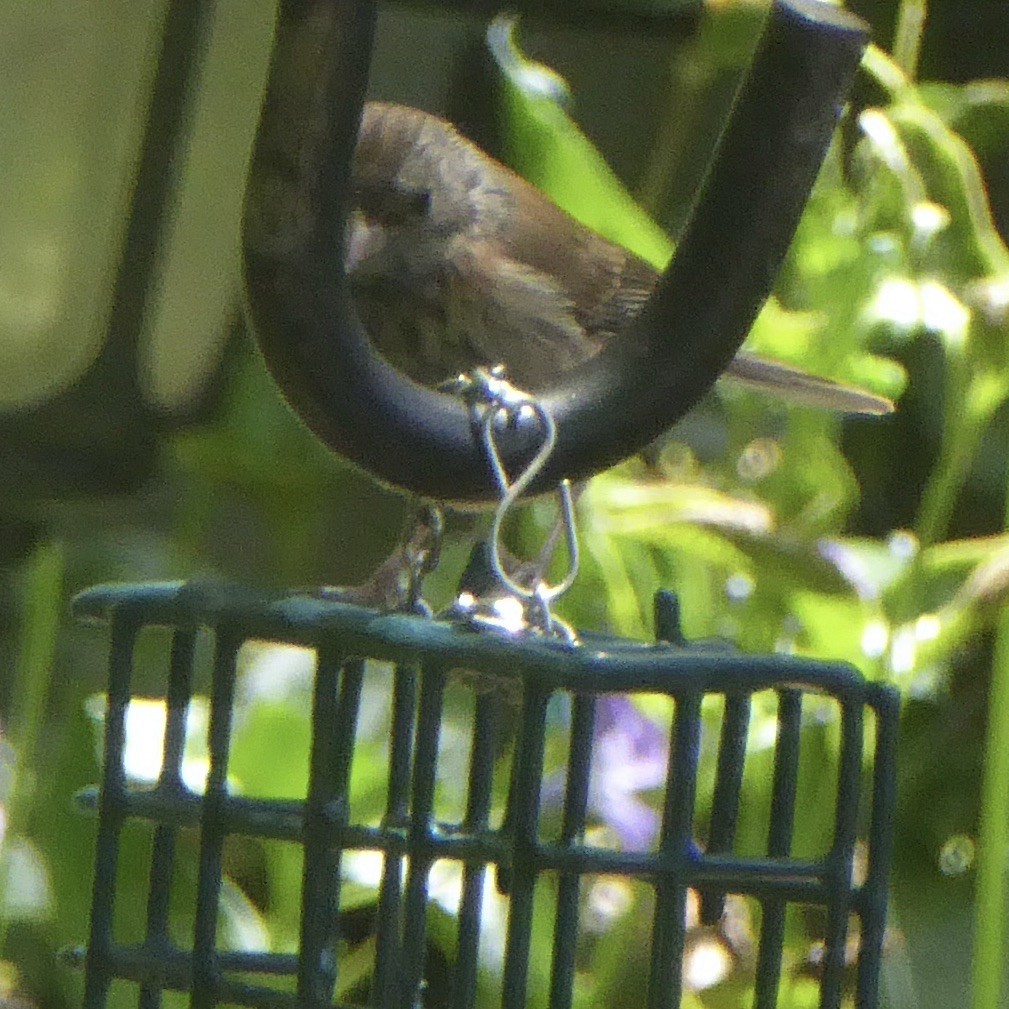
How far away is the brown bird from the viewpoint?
5.71ft

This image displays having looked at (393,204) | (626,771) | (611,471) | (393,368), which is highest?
(393,204)

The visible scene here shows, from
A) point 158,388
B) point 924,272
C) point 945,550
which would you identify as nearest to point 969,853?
point 945,550

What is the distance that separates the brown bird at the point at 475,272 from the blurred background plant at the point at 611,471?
6 centimetres

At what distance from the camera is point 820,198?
194 cm

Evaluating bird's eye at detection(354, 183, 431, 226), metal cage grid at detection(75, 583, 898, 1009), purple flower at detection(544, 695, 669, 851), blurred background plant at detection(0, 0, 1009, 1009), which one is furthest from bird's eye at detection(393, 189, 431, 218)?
metal cage grid at detection(75, 583, 898, 1009)

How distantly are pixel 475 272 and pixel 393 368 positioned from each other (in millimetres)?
978

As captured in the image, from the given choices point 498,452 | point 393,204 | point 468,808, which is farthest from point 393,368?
point 393,204

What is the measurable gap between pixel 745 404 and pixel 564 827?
1292 millimetres

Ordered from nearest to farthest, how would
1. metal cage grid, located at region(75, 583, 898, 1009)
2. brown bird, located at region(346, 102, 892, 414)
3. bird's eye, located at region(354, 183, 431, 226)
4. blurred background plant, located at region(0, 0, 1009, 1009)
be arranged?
1. metal cage grid, located at region(75, 583, 898, 1009)
2. blurred background plant, located at region(0, 0, 1009, 1009)
3. brown bird, located at region(346, 102, 892, 414)
4. bird's eye, located at region(354, 183, 431, 226)

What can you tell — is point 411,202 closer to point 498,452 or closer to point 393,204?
point 393,204

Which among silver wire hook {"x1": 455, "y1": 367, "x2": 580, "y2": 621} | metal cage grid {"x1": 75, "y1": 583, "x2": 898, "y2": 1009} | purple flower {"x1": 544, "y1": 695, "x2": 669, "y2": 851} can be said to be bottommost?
purple flower {"x1": 544, "y1": 695, "x2": 669, "y2": 851}

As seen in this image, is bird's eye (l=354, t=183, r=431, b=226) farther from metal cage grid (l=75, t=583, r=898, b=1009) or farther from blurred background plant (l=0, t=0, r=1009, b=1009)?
metal cage grid (l=75, t=583, r=898, b=1009)

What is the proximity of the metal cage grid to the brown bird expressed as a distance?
0.76 meters

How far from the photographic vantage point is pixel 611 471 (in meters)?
1.91
